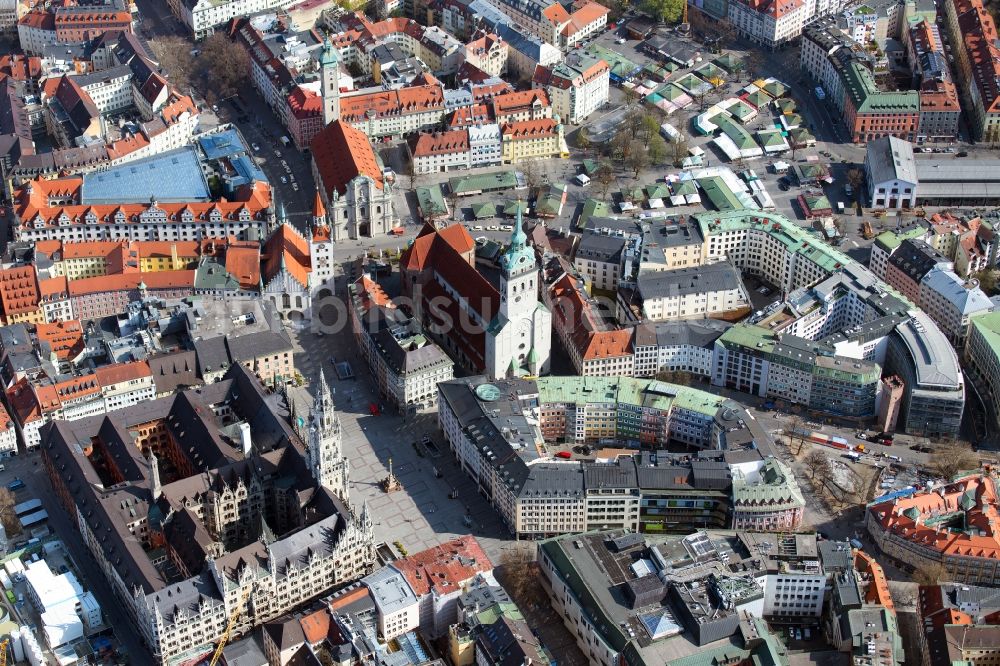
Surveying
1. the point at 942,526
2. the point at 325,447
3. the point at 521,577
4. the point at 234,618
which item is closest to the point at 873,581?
the point at 942,526

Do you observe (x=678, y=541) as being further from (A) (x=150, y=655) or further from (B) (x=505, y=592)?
(A) (x=150, y=655)

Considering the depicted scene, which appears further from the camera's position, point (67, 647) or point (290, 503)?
point (290, 503)

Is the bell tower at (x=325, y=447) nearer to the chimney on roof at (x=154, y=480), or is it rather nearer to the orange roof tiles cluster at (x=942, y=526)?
the chimney on roof at (x=154, y=480)

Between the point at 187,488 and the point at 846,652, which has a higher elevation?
the point at 187,488

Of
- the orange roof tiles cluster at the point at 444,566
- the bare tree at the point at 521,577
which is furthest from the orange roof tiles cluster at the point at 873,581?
the orange roof tiles cluster at the point at 444,566

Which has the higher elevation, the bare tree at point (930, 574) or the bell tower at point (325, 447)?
the bell tower at point (325, 447)

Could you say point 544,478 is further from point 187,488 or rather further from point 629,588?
point 187,488

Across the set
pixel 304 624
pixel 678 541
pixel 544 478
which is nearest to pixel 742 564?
pixel 678 541
